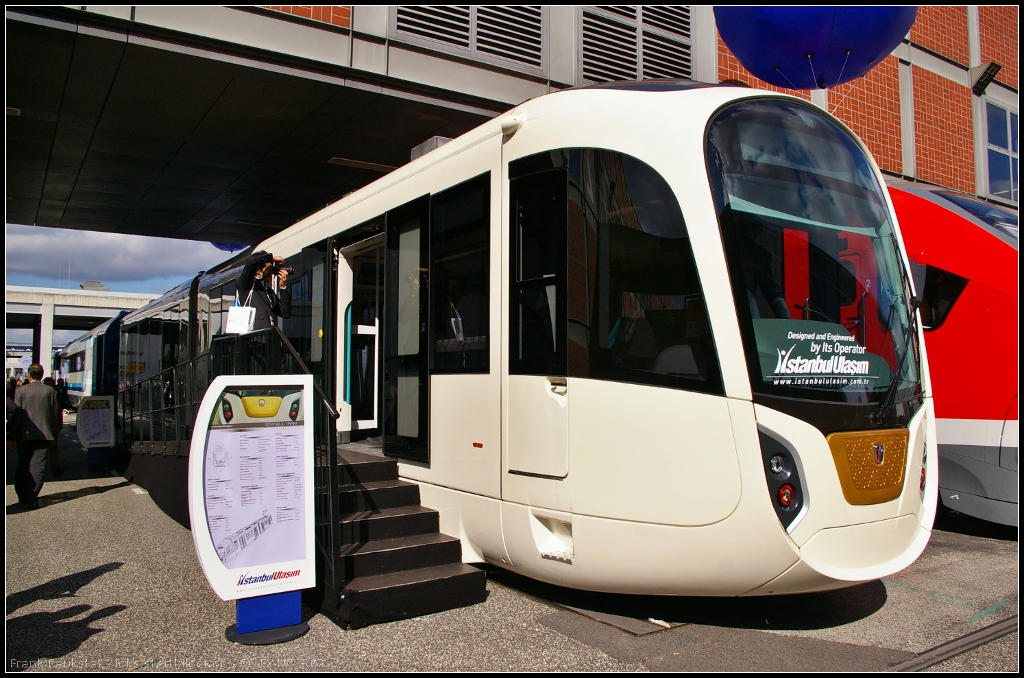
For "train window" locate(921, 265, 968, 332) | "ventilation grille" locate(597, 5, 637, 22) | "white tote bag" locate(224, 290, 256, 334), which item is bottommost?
"white tote bag" locate(224, 290, 256, 334)

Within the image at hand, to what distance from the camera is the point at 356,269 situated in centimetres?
741

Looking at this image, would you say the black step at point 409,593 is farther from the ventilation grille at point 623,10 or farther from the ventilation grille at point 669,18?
the ventilation grille at point 669,18

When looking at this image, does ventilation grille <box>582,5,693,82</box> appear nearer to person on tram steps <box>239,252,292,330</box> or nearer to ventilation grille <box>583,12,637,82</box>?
ventilation grille <box>583,12,637,82</box>

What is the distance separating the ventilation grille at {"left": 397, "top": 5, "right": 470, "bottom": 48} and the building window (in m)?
12.7

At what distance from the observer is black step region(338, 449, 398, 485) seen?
221 inches

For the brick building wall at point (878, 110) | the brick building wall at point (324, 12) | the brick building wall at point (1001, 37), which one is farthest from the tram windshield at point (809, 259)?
the brick building wall at point (1001, 37)

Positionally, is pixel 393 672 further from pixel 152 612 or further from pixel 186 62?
pixel 186 62

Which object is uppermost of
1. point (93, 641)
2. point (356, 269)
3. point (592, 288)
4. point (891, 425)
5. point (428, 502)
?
point (356, 269)

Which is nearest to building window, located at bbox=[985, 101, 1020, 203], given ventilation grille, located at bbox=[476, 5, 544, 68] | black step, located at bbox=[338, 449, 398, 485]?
ventilation grille, located at bbox=[476, 5, 544, 68]

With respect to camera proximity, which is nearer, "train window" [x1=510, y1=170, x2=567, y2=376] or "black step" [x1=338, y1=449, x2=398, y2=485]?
"train window" [x1=510, y1=170, x2=567, y2=376]

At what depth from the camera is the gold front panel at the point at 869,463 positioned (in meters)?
4.03

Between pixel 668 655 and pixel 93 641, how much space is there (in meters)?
3.34

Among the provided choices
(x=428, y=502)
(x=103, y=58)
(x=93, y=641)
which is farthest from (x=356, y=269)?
(x=93, y=641)

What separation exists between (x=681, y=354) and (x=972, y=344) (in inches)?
172
